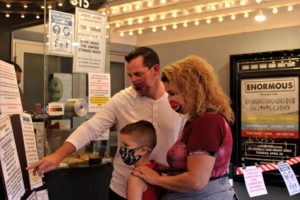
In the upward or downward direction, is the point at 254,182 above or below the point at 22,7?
below

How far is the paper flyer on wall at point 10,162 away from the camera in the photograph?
159cm

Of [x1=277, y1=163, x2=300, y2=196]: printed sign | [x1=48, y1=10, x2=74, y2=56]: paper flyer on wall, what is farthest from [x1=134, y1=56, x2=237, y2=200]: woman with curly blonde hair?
[x1=277, y1=163, x2=300, y2=196]: printed sign

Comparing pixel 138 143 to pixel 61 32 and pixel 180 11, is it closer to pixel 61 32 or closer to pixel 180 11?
pixel 61 32

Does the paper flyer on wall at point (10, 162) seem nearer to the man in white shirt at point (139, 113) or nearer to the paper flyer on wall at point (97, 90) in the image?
the man in white shirt at point (139, 113)

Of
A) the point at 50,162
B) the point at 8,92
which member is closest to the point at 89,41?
the point at 50,162

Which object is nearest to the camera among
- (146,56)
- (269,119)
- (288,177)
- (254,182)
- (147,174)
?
(147,174)

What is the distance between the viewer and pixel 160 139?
2486 mm

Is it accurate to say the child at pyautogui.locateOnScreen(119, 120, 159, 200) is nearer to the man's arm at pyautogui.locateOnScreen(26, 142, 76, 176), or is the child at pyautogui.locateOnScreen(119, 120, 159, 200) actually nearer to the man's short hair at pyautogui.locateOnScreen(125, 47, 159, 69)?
the man's arm at pyautogui.locateOnScreen(26, 142, 76, 176)

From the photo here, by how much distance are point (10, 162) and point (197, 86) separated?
81cm

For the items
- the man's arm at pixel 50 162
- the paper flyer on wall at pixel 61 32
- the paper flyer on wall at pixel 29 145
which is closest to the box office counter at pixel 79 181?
the man's arm at pixel 50 162

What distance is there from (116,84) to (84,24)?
159 inches

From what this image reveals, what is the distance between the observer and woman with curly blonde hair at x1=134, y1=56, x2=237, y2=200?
1680 millimetres

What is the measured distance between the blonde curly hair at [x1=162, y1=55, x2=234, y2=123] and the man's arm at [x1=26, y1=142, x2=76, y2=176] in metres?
0.74

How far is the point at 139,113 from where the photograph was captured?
256 cm
